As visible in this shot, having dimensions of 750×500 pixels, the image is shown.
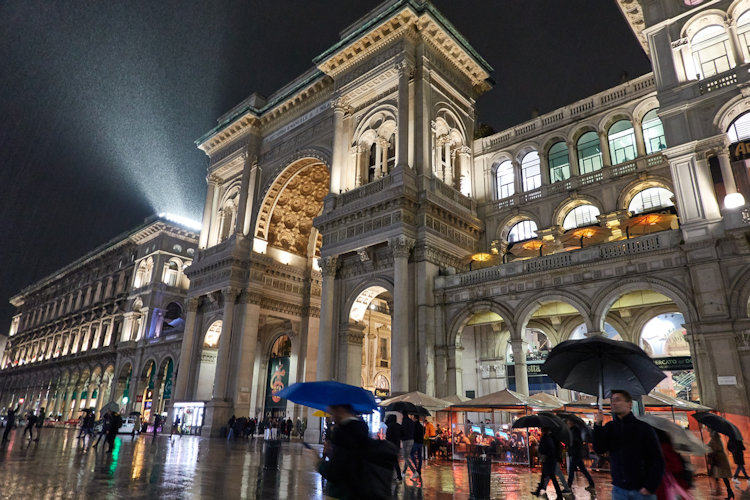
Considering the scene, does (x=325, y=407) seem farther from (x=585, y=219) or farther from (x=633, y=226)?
(x=585, y=219)

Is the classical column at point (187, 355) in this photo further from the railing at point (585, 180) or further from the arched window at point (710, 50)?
the arched window at point (710, 50)

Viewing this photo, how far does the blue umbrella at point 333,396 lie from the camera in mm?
4449

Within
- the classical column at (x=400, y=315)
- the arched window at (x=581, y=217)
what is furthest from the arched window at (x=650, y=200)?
the classical column at (x=400, y=315)

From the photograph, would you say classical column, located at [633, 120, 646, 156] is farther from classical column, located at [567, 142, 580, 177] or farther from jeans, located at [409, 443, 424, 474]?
jeans, located at [409, 443, 424, 474]

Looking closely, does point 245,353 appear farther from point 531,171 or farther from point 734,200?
point 734,200

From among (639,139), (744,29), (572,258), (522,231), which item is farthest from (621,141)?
(572,258)

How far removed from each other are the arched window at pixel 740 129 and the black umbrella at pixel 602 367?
1518 cm

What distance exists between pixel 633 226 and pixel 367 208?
12.0 m

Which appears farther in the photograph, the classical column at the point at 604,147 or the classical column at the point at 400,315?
the classical column at the point at 604,147

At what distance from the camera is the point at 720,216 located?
54.8 feet

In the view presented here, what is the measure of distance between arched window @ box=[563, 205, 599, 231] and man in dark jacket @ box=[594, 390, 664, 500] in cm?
2122

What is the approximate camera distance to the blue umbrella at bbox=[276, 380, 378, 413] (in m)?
4.45

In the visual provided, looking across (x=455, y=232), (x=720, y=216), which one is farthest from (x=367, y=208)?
(x=720, y=216)

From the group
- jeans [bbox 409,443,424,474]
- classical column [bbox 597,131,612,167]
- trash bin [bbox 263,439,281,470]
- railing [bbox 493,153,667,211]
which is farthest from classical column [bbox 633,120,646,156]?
trash bin [bbox 263,439,281,470]
